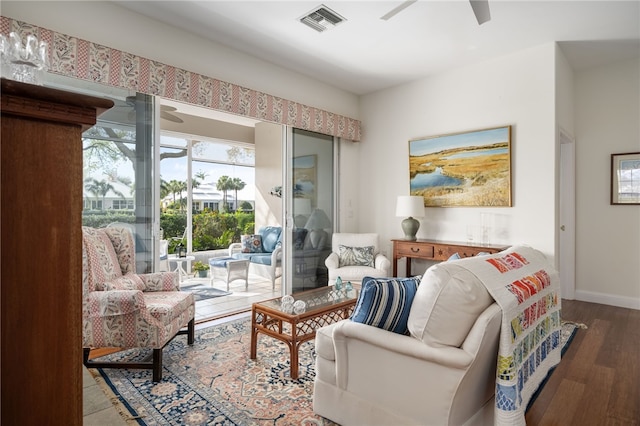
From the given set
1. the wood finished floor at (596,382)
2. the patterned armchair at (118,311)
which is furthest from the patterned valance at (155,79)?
the wood finished floor at (596,382)

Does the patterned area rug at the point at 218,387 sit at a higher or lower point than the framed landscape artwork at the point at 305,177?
lower

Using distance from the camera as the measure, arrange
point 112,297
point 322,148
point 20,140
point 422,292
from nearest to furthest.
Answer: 1. point 20,140
2. point 422,292
3. point 112,297
4. point 322,148

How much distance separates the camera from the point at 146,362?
2.56 metres

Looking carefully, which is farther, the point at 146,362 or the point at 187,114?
the point at 187,114

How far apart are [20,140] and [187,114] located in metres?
6.02

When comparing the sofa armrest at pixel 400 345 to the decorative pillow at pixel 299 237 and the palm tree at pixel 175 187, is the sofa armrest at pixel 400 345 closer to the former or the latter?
the decorative pillow at pixel 299 237

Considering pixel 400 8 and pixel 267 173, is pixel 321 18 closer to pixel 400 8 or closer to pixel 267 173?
pixel 400 8

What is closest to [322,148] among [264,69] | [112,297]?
[264,69]

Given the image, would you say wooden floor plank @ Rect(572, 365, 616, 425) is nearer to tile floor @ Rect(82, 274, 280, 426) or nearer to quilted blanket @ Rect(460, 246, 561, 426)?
quilted blanket @ Rect(460, 246, 561, 426)

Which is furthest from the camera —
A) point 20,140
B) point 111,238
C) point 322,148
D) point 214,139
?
point 214,139

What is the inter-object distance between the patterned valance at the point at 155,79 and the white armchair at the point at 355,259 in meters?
1.53

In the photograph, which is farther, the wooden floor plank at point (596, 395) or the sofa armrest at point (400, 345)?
the wooden floor plank at point (596, 395)

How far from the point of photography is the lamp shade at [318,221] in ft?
15.9

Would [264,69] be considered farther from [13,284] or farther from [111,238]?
[13,284]
